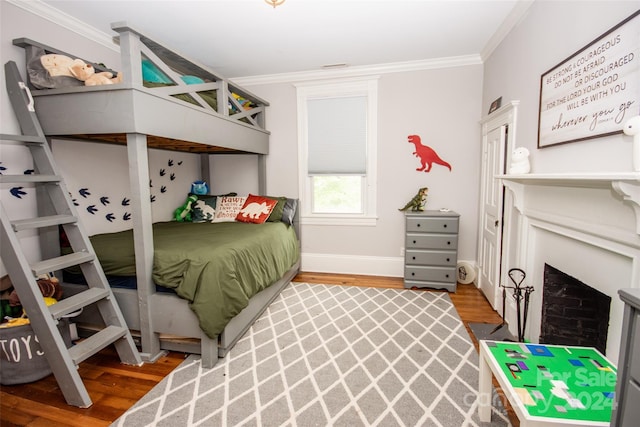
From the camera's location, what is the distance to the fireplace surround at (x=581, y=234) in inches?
48.7

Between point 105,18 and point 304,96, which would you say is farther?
point 304,96

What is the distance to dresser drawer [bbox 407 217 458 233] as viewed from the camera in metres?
3.13

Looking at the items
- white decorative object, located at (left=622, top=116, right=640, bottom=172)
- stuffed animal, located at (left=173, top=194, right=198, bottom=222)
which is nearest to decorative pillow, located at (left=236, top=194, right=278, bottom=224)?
stuffed animal, located at (left=173, top=194, right=198, bottom=222)

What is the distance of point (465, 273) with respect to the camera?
3412mm

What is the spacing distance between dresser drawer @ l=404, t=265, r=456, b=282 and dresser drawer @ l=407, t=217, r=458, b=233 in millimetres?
410

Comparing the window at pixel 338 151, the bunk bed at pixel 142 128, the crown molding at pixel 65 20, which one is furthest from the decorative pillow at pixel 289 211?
the crown molding at pixel 65 20

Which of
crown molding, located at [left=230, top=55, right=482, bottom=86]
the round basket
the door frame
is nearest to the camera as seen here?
the door frame

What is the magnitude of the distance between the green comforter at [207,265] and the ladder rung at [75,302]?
0.21 meters

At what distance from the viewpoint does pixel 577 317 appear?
1.80 meters

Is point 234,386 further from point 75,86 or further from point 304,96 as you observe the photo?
point 304,96

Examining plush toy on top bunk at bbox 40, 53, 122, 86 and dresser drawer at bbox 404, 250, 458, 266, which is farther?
dresser drawer at bbox 404, 250, 458, 266

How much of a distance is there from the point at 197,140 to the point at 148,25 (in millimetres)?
1207

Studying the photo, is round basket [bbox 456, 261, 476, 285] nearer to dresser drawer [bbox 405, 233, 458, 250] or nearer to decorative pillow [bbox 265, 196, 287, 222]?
dresser drawer [bbox 405, 233, 458, 250]

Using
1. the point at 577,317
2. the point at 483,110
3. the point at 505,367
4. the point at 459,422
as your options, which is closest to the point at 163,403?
the point at 459,422
